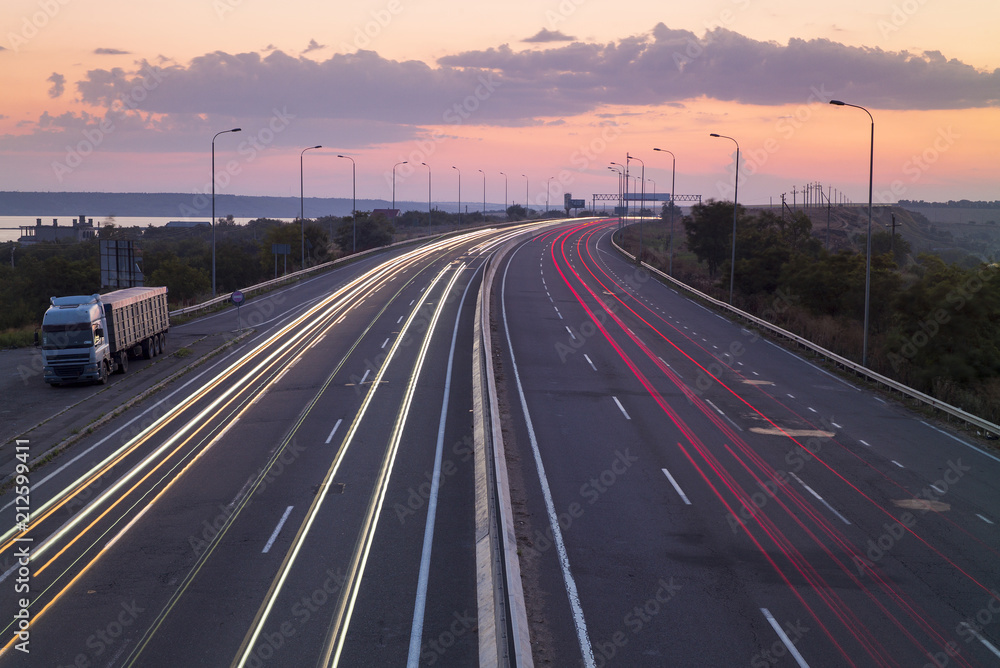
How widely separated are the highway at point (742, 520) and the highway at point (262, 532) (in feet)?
6.02

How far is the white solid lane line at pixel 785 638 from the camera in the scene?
35.5 ft

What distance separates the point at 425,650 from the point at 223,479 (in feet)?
29.8

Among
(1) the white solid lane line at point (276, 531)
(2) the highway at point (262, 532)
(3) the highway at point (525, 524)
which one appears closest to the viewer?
(2) the highway at point (262, 532)

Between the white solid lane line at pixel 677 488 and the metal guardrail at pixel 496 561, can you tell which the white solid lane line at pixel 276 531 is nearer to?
the metal guardrail at pixel 496 561

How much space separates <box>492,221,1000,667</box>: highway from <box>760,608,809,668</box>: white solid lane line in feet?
0.10

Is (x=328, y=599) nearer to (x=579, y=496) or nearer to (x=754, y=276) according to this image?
(x=579, y=496)

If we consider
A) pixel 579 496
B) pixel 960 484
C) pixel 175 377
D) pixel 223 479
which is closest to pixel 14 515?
pixel 223 479

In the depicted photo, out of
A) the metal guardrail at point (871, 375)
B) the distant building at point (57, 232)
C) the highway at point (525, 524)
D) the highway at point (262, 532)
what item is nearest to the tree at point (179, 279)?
the highway at point (525, 524)

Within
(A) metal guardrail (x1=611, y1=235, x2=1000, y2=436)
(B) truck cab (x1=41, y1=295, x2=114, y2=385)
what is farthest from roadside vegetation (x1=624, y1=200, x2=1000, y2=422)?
(B) truck cab (x1=41, y1=295, x2=114, y2=385)

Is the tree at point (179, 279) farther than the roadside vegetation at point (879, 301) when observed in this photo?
Yes

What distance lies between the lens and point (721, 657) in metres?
10.9

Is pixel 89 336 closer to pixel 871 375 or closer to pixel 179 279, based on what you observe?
pixel 871 375

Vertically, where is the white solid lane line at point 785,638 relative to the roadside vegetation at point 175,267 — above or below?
below

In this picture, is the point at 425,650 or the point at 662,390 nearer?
the point at 425,650
